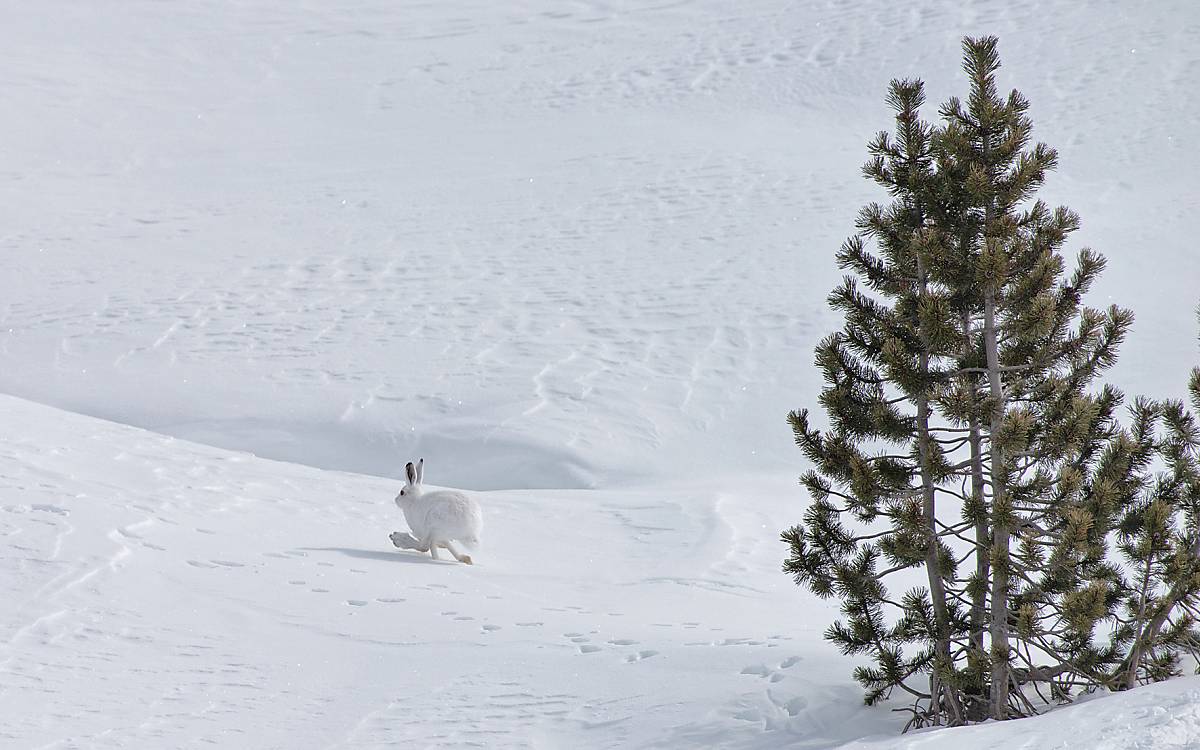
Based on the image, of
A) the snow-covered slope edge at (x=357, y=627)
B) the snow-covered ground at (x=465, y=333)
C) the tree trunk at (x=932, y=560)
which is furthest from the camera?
the snow-covered ground at (x=465, y=333)

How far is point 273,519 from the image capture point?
10.6 meters

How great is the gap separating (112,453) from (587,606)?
5128 millimetres

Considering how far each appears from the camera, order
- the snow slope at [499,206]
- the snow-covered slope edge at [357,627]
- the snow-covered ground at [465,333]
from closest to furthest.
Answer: the snow-covered slope edge at [357,627] → the snow-covered ground at [465,333] → the snow slope at [499,206]

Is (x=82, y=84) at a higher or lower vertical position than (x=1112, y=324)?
higher

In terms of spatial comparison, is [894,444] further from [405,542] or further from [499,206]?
[499,206]

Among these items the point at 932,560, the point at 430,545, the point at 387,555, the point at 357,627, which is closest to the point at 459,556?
the point at 430,545

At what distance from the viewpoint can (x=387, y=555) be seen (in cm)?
980

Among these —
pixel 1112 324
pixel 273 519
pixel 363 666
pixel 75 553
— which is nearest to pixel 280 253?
pixel 273 519

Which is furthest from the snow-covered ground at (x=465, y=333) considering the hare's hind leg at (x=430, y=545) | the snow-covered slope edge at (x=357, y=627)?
the hare's hind leg at (x=430, y=545)

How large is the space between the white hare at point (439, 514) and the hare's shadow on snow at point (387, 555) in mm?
138

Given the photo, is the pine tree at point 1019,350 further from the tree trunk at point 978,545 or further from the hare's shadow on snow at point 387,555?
the hare's shadow on snow at point 387,555

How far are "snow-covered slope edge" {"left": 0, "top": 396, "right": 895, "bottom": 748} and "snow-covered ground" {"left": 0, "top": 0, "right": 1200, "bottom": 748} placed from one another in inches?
1.3

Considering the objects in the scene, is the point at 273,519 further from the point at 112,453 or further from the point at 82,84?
the point at 82,84

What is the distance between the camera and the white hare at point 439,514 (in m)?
9.53
